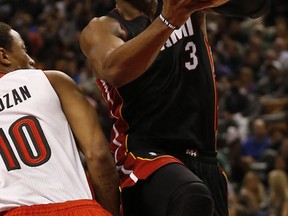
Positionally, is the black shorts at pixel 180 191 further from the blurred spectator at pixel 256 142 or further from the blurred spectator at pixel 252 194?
the blurred spectator at pixel 256 142

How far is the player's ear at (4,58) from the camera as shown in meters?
3.65

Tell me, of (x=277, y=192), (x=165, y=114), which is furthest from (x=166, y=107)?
(x=277, y=192)

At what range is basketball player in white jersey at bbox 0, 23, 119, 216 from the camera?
10.7 feet

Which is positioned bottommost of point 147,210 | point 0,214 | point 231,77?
point 231,77

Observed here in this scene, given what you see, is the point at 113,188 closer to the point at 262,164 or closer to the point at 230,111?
the point at 262,164

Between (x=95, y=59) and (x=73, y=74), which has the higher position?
(x=95, y=59)

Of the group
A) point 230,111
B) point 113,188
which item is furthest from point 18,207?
point 230,111

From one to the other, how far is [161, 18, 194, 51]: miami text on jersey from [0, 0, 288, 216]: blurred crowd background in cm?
518

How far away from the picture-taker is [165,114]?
3.67 m

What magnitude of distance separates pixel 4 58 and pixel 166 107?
33.9 inches

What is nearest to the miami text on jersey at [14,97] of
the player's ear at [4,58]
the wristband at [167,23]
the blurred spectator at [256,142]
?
the player's ear at [4,58]

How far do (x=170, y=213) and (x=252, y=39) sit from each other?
41.0 ft

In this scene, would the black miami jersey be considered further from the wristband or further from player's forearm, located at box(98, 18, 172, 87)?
the wristband

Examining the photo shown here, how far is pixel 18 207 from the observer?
3.23 m
